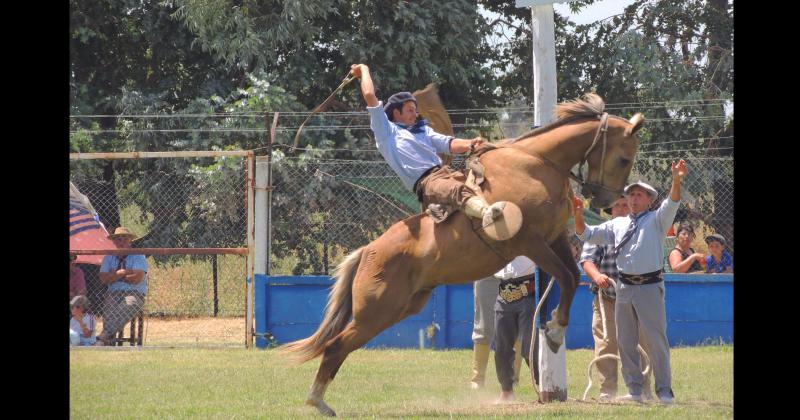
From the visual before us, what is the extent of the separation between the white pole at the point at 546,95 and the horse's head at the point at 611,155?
37.1 inches

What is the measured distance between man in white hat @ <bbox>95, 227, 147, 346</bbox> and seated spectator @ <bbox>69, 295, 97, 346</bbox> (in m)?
0.13

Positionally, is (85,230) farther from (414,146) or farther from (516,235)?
(516,235)

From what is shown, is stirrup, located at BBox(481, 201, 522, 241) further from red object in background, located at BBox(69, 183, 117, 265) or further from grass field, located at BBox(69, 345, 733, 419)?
red object in background, located at BBox(69, 183, 117, 265)

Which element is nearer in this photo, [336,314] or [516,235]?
[516,235]

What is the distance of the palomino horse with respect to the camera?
7598 millimetres

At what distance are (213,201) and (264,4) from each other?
156 inches

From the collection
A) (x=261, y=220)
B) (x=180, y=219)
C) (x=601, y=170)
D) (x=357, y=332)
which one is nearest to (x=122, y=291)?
(x=261, y=220)

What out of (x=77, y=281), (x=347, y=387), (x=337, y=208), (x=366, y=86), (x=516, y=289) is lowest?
(x=347, y=387)

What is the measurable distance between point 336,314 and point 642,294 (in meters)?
2.41

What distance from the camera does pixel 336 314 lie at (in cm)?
819

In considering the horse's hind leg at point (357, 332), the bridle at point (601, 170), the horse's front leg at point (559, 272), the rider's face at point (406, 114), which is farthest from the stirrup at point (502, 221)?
the rider's face at point (406, 114)
